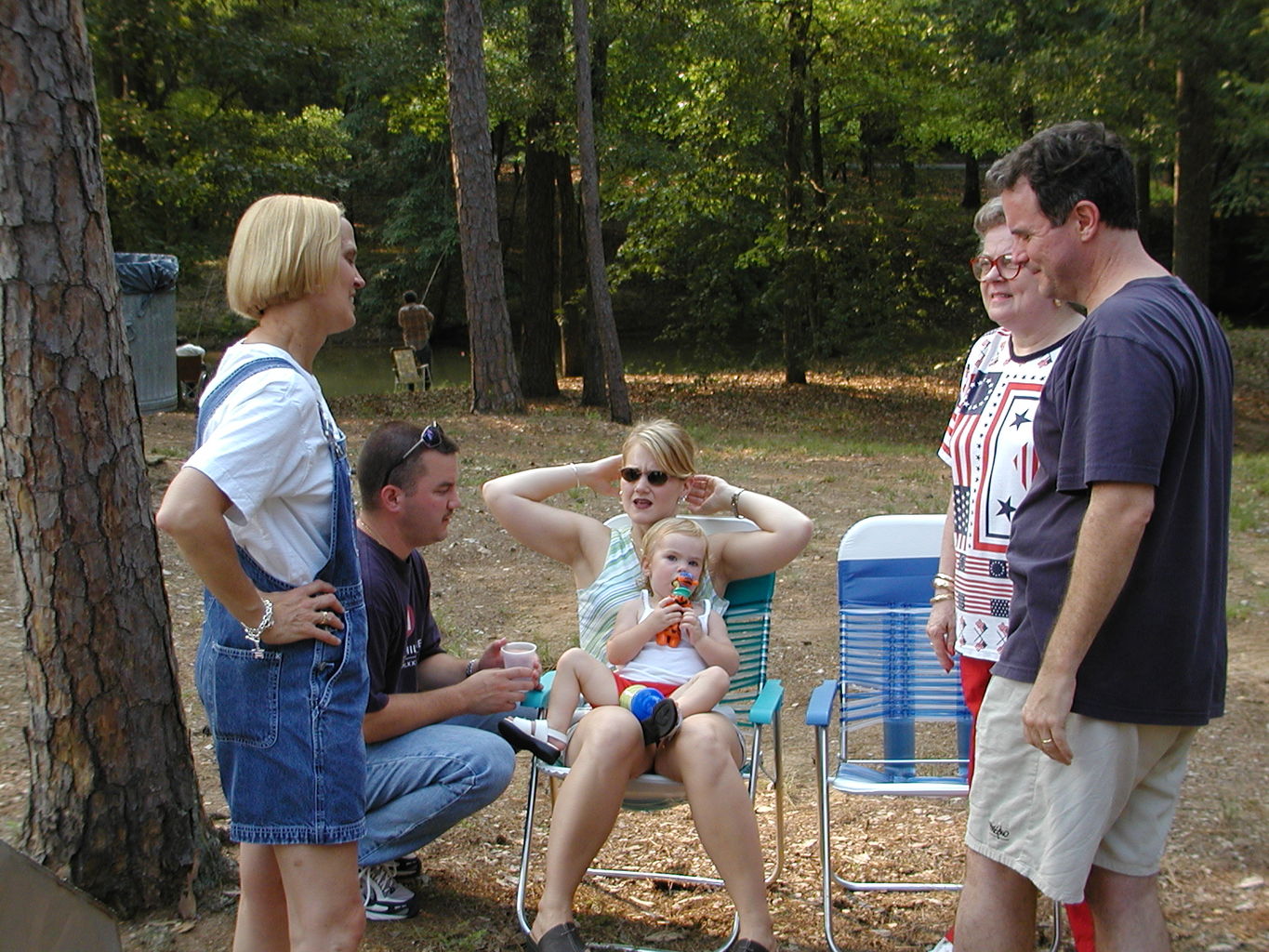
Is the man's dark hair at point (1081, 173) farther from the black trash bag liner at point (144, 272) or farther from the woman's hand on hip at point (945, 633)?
the black trash bag liner at point (144, 272)

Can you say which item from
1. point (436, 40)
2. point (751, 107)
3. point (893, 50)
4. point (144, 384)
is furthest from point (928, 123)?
point (144, 384)

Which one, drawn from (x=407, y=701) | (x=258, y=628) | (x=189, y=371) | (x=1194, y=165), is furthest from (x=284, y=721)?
(x=189, y=371)

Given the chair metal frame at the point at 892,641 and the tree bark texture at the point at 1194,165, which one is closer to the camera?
the chair metal frame at the point at 892,641

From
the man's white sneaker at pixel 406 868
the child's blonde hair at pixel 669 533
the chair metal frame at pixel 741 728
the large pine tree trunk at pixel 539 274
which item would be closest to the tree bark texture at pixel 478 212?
the large pine tree trunk at pixel 539 274

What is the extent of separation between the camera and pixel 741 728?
376 centimetres

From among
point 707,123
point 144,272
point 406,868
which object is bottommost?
point 406,868

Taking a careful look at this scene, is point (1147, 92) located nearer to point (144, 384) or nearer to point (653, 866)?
point (144, 384)

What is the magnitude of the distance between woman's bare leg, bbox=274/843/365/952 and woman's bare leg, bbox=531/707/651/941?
2.62 feet

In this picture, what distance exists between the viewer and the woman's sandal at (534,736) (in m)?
3.27

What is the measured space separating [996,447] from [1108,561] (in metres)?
0.70

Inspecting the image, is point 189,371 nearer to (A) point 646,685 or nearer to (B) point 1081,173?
(A) point 646,685

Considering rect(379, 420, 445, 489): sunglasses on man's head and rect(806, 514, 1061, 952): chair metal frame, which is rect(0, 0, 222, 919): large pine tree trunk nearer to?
rect(379, 420, 445, 489): sunglasses on man's head

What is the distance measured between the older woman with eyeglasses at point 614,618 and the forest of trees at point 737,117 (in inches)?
468

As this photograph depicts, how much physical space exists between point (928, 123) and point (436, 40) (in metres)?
8.76
